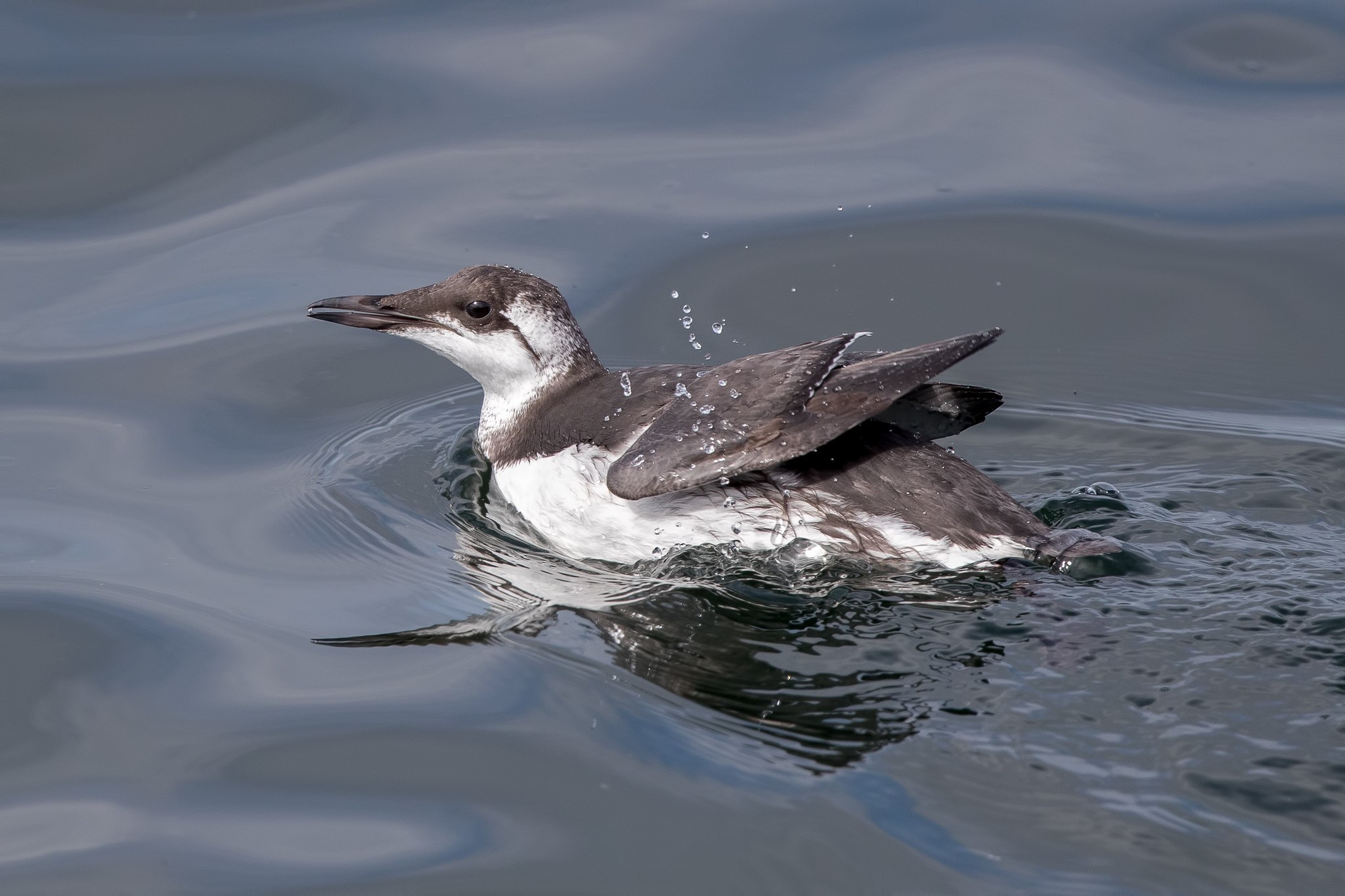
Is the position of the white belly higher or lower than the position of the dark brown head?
lower

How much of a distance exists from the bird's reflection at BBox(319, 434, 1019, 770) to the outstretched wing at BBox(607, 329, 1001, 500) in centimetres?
48

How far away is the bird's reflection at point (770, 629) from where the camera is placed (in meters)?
4.67

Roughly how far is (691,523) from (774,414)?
60 cm

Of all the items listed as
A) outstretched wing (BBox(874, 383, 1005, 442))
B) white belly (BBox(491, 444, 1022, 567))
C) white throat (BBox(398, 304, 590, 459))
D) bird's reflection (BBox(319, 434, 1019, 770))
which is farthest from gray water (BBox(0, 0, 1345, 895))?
outstretched wing (BBox(874, 383, 1005, 442))

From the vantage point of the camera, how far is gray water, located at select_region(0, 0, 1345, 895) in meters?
4.22

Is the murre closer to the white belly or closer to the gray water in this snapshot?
the white belly

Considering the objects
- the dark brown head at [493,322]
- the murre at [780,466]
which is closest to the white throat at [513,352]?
the dark brown head at [493,322]

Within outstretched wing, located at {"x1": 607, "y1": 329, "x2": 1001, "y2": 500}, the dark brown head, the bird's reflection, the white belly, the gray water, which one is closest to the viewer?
the gray water

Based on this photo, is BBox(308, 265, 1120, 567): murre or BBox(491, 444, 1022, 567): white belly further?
BBox(491, 444, 1022, 567): white belly

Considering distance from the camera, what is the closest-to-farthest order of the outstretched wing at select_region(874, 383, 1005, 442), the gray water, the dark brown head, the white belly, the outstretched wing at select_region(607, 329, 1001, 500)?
the gray water → the outstretched wing at select_region(607, 329, 1001, 500) → the white belly → the outstretched wing at select_region(874, 383, 1005, 442) → the dark brown head

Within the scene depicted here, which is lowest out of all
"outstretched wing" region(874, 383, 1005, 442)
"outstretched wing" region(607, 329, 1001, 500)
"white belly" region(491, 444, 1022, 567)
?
"white belly" region(491, 444, 1022, 567)

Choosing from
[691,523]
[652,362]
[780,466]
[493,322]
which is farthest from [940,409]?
[652,362]

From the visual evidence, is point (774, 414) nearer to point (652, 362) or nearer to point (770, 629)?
point (770, 629)

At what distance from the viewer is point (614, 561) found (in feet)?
19.4
